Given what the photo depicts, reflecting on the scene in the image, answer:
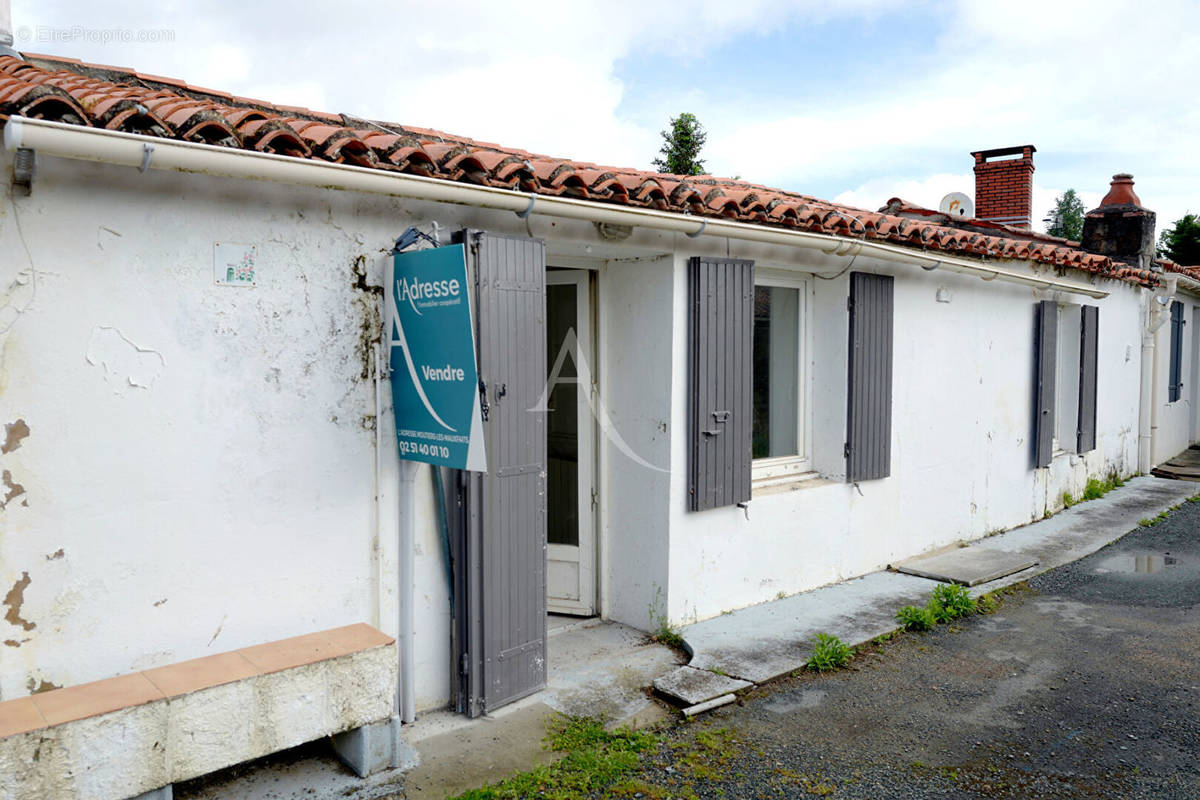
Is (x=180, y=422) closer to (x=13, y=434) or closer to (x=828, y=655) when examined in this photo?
(x=13, y=434)

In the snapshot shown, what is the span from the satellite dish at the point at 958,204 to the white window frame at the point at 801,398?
7.13 meters

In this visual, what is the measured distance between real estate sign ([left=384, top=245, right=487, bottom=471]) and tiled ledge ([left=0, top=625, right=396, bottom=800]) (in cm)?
87

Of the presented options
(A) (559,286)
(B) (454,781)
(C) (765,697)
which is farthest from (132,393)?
(C) (765,697)

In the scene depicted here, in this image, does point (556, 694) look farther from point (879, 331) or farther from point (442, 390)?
point (879, 331)

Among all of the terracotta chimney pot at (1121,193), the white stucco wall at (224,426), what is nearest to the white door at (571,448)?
the white stucco wall at (224,426)

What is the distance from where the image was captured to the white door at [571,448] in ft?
18.2

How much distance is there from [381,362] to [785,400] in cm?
360

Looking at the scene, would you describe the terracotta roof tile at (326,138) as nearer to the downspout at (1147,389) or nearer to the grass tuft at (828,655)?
the grass tuft at (828,655)

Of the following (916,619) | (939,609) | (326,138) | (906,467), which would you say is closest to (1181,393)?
(906,467)

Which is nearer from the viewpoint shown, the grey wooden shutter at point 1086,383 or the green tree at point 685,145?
the grey wooden shutter at point 1086,383

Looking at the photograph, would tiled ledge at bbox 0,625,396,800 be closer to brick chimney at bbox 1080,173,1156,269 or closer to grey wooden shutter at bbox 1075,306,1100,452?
grey wooden shutter at bbox 1075,306,1100,452

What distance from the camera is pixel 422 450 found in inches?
149

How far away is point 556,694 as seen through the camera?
439 cm

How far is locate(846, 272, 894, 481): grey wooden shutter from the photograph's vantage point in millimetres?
6438
